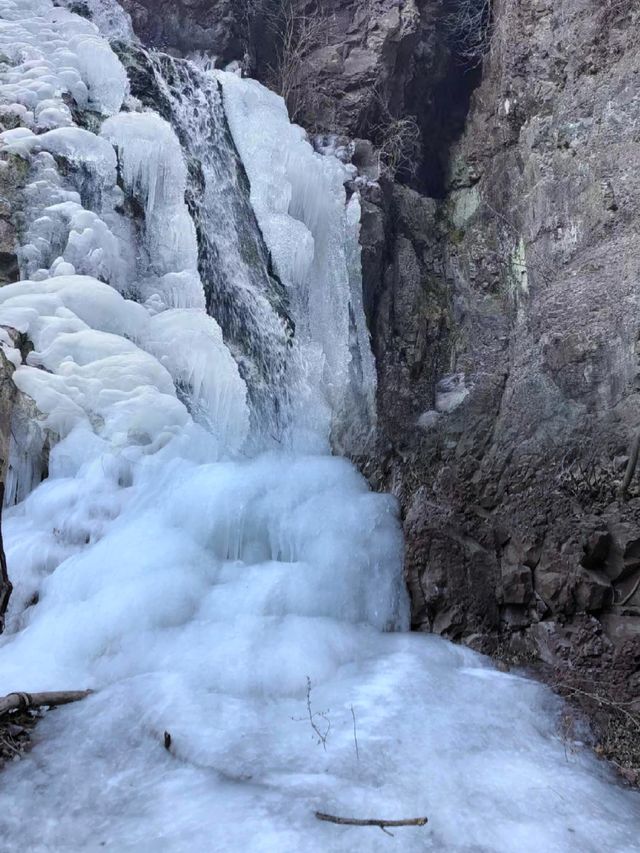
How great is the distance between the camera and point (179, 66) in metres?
7.91

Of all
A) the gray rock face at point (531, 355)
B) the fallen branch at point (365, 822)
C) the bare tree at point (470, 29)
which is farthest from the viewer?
the bare tree at point (470, 29)

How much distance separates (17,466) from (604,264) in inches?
186

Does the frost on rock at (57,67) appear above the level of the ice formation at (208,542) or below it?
above

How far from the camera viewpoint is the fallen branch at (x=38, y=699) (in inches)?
109

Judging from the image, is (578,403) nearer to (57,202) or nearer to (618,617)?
(618,617)

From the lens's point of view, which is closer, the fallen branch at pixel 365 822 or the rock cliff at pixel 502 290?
the fallen branch at pixel 365 822

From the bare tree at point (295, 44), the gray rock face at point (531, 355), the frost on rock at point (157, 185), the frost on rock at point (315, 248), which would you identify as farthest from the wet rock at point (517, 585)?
the bare tree at point (295, 44)

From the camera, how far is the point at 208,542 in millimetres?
4598

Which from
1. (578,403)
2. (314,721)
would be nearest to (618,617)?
(578,403)

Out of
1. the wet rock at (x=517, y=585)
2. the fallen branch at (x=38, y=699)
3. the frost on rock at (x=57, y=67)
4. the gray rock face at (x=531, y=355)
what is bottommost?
the fallen branch at (x=38, y=699)

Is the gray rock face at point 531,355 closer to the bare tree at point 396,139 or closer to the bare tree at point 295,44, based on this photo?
the bare tree at point 396,139

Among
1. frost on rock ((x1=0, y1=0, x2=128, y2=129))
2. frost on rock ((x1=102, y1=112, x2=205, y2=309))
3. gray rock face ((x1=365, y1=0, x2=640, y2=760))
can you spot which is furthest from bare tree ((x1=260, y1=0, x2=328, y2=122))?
frost on rock ((x1=102, y1=112, x2=205, y2=309))

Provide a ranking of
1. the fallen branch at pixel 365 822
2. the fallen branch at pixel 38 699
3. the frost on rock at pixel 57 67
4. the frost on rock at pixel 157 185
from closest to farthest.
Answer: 1. the fallen branch at pixel 365 822
2. the fallen branch at pixel 38 699
3. the frost on rock at pixel 157 185
4. the frost on rock at pixel 57 67

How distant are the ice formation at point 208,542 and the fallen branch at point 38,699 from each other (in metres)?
0.08
